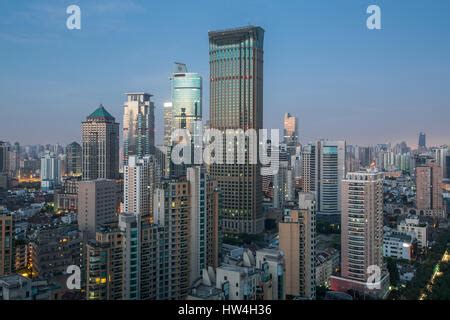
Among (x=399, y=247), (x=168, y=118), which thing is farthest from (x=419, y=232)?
(x=168, y=118)

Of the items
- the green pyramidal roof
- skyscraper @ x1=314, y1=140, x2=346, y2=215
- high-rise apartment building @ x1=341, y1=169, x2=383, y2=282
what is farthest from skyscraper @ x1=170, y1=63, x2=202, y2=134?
high-rise apartment building @ x1=341, y1=169, x2=383, y2=282

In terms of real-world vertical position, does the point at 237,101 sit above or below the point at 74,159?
above

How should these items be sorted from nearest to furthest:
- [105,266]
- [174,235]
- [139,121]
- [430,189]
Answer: [105,266] → [174,235] → [430,189] → [139,121]

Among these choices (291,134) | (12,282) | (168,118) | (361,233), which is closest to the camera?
(12,282)

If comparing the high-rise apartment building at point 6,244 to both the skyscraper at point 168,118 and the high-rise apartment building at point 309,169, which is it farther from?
the skyscraper at point 168,118

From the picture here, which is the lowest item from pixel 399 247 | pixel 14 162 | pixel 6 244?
pixel 399 247

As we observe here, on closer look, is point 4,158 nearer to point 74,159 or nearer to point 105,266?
point 74,159
